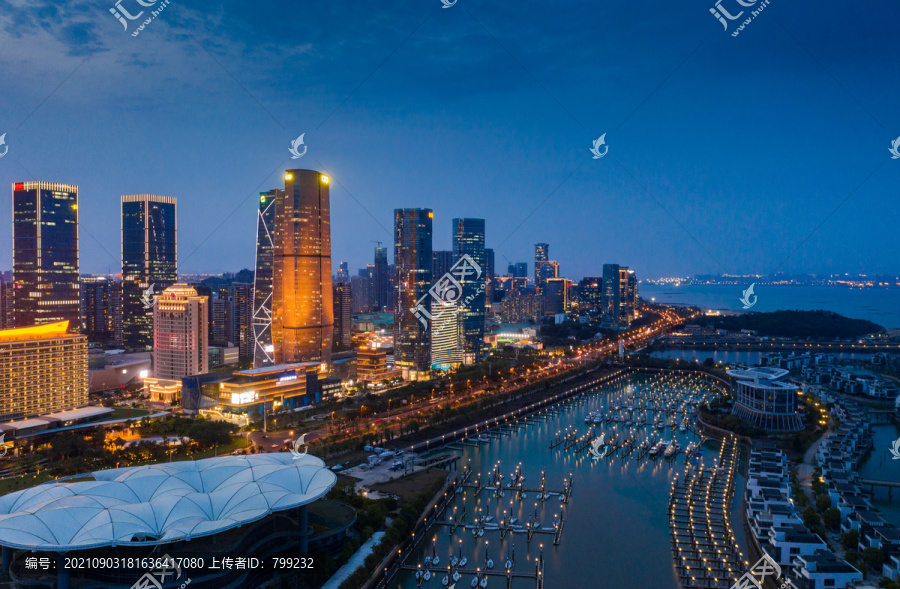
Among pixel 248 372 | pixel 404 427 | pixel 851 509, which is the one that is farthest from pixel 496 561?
pixel 248 372

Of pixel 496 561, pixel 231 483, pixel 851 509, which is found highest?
pixel 231 483

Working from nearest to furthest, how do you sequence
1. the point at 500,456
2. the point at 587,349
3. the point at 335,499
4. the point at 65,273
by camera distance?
the point at 335,499 → the point at 500,456 → the point at 65,273 → the point at 587,349

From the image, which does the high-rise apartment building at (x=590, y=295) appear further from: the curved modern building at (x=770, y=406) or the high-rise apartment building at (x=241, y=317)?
the curved modern building at (x=770, y=406)

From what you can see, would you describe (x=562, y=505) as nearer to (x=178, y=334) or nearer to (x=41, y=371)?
(x=41, y=371)

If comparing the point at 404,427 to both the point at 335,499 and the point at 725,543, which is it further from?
the point at 725,543

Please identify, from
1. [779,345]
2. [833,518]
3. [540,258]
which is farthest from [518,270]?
[833,518]

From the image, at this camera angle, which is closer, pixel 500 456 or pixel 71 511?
pixel 71 511

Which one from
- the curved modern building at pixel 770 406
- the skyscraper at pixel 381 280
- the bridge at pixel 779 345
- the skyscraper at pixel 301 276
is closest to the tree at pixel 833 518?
the curved modern building at pixel 770 406
